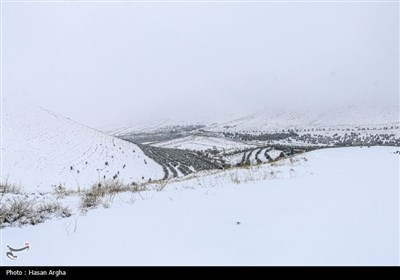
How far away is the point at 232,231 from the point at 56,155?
29.7 meters

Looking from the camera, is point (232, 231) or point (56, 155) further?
point (56, 155)

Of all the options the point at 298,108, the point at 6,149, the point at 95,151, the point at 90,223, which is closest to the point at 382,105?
the point at 298,108

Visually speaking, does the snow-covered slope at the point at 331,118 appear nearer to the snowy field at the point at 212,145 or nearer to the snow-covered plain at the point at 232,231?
the snowy field at the point at 212,145

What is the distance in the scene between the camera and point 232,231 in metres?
3.02

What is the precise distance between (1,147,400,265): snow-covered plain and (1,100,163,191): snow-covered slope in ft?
53.2

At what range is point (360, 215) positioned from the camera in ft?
10.8

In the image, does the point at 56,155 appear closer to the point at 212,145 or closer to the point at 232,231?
the point at 232,231

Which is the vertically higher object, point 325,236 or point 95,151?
point 325,236

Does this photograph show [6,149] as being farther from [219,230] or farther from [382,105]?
[382,105]

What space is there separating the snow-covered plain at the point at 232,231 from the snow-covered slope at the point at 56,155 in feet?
53.2

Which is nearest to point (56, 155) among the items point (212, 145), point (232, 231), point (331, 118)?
point (232, 231)
